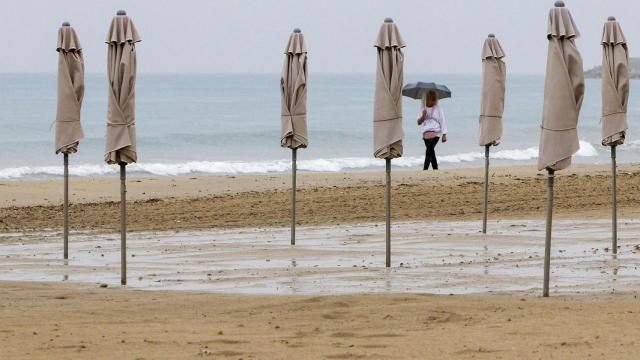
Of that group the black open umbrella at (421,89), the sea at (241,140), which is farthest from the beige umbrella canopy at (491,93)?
the black open umbrella at (421,89)

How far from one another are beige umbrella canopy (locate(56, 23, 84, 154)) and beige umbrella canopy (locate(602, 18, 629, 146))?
5.37 meters

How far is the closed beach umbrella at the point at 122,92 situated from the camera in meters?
11.4

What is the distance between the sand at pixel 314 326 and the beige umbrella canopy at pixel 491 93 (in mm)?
5289

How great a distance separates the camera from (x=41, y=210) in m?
18.9

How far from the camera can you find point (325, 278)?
11711 millimetres

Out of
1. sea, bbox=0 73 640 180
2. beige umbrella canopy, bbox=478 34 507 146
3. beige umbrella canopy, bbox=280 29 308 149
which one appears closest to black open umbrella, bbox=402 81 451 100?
sea, bbox=0 73 640 180

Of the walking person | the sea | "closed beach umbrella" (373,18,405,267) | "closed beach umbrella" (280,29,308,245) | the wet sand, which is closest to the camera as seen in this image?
"closed beach umbrella" (373,18,405,267)

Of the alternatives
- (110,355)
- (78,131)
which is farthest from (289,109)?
(110,355)

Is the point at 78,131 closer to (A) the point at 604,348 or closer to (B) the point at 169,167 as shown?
(A) the point at 604,348

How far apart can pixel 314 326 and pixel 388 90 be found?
13.0ft

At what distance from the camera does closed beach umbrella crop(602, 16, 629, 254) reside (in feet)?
41.8

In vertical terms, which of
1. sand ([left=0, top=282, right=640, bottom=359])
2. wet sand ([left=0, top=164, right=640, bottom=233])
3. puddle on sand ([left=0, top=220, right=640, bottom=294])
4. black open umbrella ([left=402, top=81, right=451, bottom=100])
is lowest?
sand ([left=0, top=282, right=640, bottom=359])

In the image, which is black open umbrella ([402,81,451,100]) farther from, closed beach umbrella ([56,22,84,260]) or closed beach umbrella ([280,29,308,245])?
closed beach umbrella ([56,22,84,260])

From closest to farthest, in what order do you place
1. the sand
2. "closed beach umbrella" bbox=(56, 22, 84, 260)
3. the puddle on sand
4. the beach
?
the sand → the beach → the puddle on sand → "closed beach umbrella" bbox=(56, 22, 84, 260)
